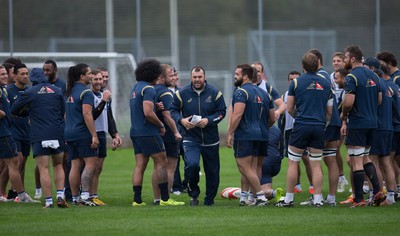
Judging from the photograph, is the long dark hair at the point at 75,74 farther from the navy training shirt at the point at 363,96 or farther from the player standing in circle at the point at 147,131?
the navy training shirt at the point at 363,96

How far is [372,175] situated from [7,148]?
595 cm

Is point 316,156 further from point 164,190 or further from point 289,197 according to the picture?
point 164,190

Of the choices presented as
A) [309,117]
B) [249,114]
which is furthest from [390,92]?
[249,114]

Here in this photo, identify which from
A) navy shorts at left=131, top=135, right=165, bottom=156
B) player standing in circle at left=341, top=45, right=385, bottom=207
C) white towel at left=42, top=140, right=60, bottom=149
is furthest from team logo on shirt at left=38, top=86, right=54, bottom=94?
player standing in circle at left=341, top=45, right=385, bottom=207

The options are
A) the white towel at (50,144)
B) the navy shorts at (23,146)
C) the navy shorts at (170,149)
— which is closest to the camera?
the white towel at (50,144)

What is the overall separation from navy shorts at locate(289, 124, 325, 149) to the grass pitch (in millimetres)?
980

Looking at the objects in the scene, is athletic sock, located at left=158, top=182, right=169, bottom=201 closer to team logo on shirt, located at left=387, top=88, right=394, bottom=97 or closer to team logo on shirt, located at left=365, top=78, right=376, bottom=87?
team logo on shirt, located at left=365, top=78, right=376, bottom=87

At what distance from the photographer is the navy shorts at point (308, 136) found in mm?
13719

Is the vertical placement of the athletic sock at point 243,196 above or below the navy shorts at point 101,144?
below

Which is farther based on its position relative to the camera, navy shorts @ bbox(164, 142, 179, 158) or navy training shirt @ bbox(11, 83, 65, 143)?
navy shorts @ bbox(164, 142, 179, 158)

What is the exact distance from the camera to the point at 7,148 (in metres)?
14.9

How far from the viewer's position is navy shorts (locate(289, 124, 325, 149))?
13719mm

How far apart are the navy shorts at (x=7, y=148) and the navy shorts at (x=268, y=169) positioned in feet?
14.0

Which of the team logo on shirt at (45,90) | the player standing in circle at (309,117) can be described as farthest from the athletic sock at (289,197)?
the team logo on shirt at (45,90)
